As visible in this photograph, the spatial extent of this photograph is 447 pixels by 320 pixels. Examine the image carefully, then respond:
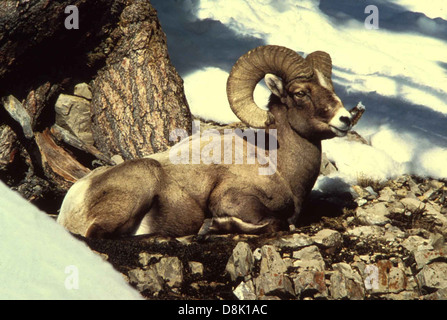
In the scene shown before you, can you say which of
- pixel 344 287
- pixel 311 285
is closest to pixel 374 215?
pixel 344 287

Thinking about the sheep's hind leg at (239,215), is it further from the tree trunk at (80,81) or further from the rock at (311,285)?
the tree trunk at (80,81)

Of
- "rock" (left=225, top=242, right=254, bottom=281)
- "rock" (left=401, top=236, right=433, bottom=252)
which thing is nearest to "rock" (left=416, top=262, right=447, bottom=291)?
"rock" (left=401, top=236, right=433, bottom=252)

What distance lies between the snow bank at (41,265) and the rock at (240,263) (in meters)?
1.17

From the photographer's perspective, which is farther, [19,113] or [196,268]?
[19,113]

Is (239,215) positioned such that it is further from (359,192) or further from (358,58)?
(358,58)

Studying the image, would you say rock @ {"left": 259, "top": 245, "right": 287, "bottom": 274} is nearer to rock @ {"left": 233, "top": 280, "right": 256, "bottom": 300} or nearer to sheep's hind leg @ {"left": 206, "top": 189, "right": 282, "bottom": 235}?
rock @ {"left": 233, "top": 280, "right": 256, "bottom": 300}

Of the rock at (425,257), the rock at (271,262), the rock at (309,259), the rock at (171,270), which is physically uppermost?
the rock at (171,270)

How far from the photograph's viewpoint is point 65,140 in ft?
30.8

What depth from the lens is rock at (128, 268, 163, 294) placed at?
5.02 metres

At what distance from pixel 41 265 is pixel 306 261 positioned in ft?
9.32

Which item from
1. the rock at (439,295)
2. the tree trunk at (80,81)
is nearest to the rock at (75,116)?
the tree trunk at (80,81)

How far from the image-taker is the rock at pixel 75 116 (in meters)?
10.0

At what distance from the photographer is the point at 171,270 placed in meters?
5.32
